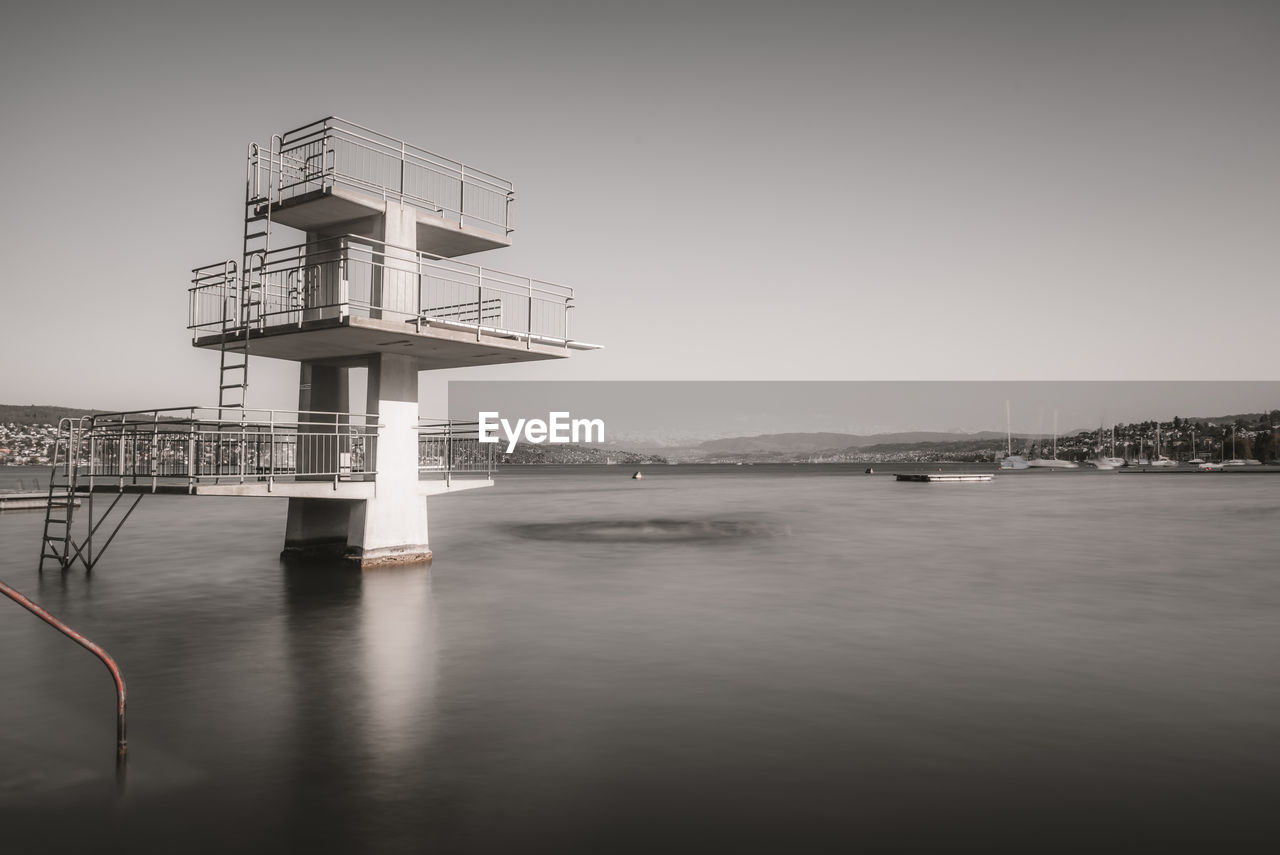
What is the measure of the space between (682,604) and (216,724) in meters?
11.7

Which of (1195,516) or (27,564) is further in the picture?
(1195,516)

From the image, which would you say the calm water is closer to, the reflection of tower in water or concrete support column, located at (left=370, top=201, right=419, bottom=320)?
the reflection of tower in water

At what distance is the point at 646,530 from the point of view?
144 ft

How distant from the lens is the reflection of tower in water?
7582 mm

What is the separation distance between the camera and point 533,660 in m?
13.8

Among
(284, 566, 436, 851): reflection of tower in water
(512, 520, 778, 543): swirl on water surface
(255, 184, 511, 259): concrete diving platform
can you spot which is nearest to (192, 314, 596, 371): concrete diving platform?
(255, 184, 511, 259): concrete diving platform

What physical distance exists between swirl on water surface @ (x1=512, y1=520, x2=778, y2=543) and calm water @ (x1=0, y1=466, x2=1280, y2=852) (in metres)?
14.0

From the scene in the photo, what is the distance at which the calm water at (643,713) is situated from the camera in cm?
727

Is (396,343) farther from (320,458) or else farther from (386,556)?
(386,556)

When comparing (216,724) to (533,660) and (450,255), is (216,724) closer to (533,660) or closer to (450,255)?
(533,660)

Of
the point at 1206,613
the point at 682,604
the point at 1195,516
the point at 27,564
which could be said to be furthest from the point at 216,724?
the point at 1195,516

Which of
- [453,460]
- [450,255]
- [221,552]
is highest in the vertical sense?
[450,255]

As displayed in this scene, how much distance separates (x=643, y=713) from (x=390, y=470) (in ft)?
42.0

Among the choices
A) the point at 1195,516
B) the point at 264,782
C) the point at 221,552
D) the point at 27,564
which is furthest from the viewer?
the point at 1195,516
